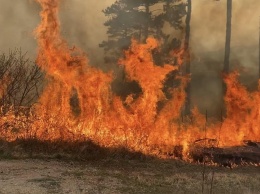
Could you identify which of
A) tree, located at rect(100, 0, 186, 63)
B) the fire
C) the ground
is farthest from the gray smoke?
the ground

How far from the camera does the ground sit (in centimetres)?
954

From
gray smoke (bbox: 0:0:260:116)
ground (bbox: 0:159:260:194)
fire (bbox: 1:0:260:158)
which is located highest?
gray smoke (bbox: 0:0:260:116)

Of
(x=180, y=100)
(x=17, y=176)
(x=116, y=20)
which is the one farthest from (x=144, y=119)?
(x=116, y=20)

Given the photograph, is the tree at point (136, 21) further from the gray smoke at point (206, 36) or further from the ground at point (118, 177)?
the ground at point (118, 177)

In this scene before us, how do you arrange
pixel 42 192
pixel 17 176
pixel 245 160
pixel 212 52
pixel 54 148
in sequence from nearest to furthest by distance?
pixel 42 192 → pixel 17 176 → pixel 54 148 → pixel 245 160 → pixel 212 52

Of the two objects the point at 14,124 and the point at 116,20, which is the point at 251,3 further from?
the point at 14,124

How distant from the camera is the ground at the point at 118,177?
9.54m

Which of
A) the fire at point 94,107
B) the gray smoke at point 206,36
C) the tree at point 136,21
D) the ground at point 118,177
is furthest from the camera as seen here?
the gray smoke at point 206,36

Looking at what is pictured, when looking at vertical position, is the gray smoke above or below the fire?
above

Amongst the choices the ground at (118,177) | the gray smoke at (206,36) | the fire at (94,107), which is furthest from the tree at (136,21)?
the ground at (118,177)

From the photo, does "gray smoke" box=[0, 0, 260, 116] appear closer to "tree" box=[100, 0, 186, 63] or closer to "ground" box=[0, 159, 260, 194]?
"tree" box=[100, 0, 186, 63]

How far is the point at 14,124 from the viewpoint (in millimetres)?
13695

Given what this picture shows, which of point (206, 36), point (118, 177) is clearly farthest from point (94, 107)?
→ point (206, 36)

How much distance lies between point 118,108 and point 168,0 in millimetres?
18920
